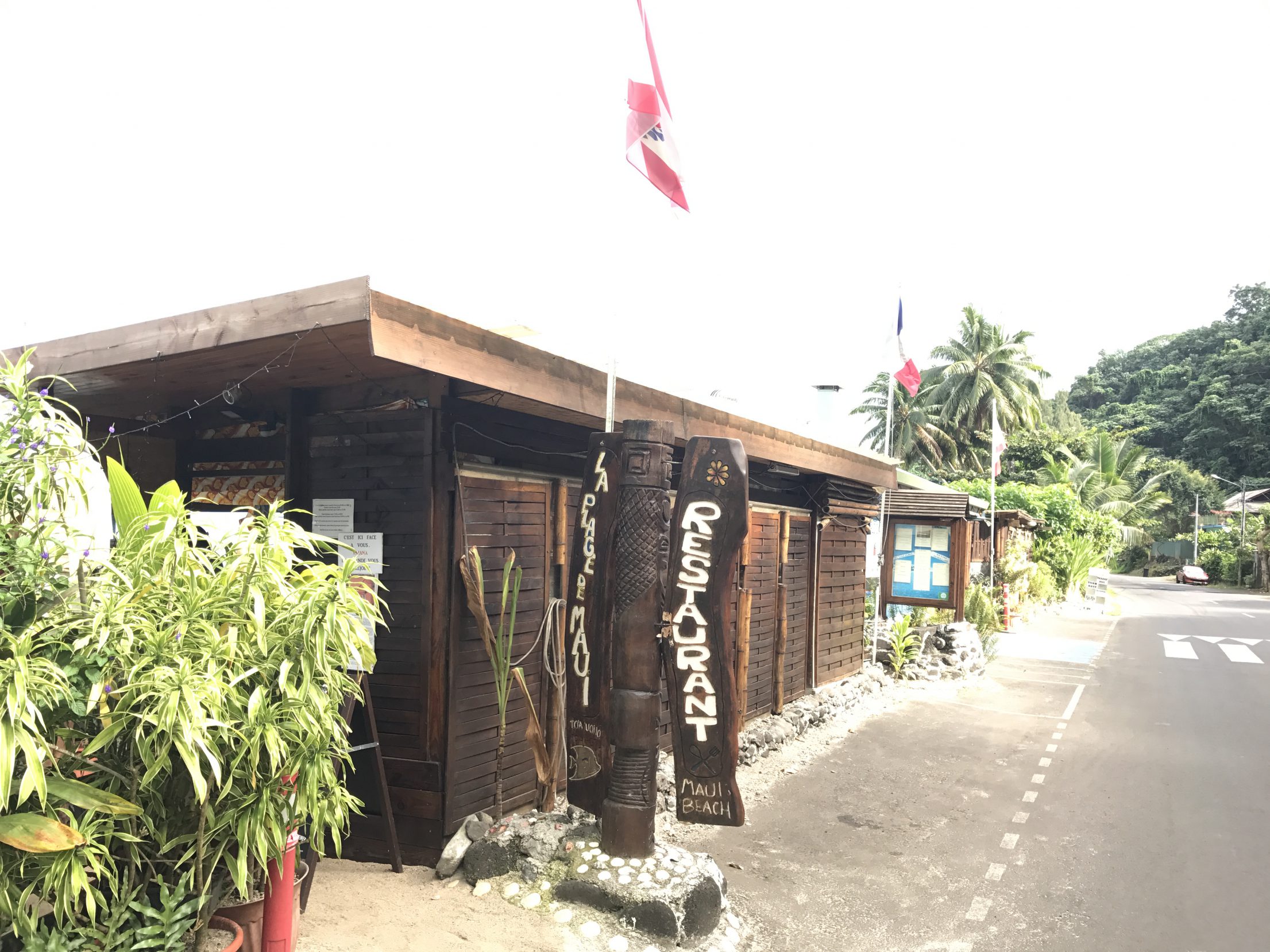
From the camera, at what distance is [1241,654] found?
52.4ft

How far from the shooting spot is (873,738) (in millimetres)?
9164

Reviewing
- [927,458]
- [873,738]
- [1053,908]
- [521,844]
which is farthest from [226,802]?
[927,458]

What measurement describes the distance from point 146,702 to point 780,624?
24.6ft

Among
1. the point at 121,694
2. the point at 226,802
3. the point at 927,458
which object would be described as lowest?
the point at 226,802

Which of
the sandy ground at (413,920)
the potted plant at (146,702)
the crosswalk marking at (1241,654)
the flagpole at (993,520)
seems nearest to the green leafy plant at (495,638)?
the sandy ground at (413,920)

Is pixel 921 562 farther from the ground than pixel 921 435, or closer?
closer

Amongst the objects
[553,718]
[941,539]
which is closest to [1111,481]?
[941,539]

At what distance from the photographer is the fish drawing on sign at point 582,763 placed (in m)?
4.93

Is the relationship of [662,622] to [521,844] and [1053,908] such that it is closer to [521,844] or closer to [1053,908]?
[521,844]

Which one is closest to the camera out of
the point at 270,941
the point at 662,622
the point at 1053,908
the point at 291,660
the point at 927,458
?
the point at 291,660

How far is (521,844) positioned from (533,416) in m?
2.75

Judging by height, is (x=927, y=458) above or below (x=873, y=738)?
above

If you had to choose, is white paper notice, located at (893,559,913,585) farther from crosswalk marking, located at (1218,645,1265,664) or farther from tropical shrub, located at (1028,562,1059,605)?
tropical shrub, located at (1028,562,1059,605)

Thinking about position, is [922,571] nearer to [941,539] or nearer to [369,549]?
[941,539]
